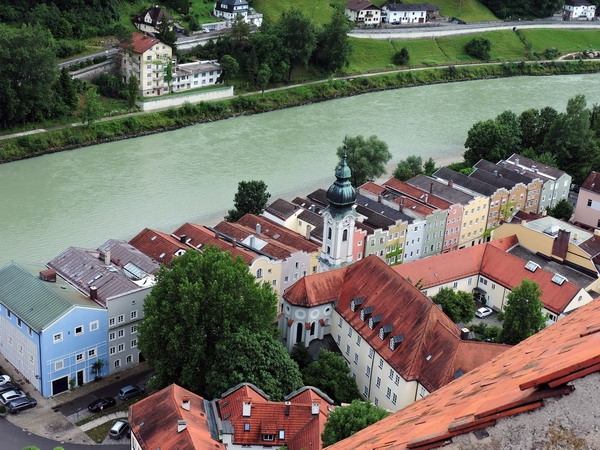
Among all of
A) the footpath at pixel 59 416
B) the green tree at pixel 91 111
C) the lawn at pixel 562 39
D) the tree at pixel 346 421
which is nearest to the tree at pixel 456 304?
the tree at pixel 346 421

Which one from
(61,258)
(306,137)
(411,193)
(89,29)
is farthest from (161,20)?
(61,258)

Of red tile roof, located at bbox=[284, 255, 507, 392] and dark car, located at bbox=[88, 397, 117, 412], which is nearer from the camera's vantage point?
red tile roof, located at bbox=[284, 255, 507, 392]

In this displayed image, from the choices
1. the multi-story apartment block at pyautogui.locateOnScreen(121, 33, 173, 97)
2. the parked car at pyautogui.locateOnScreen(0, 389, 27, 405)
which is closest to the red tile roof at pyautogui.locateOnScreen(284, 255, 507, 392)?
the parked car at pyautogui.locateOnScreen(0, 389, 27, 405)

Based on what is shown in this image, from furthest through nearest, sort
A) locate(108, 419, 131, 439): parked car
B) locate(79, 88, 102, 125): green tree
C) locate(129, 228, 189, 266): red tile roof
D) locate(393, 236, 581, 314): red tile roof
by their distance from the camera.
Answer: locate(79, 88, 102, 125): green tree
locate(393, 236, 581, 314): red tile roof
locate(129, 228, 189, 266): red tile roof
locate(108, 419, 131, 439): parked car

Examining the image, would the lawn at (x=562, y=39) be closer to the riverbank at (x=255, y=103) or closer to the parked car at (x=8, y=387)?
the riverbank at (x=255, y=103)

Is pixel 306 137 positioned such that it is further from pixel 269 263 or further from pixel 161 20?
pixel 269 263

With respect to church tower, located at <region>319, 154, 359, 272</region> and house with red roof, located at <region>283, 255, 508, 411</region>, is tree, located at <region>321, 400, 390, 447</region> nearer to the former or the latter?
house with red roof, located at <region>283, 255, 508, 411</region>
